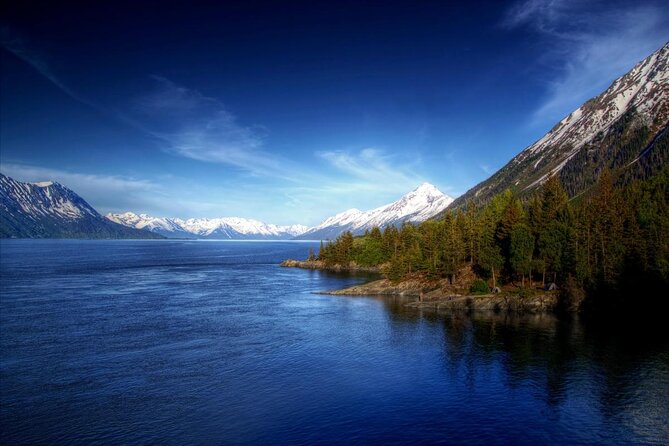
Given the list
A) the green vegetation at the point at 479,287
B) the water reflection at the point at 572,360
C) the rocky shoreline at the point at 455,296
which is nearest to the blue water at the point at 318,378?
the water reflection at the point at 572,360

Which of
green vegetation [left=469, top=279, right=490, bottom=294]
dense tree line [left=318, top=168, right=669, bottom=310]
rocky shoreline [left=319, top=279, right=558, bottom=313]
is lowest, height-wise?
rocky shoreline [left=319, top=279, right=558, bottom=313]

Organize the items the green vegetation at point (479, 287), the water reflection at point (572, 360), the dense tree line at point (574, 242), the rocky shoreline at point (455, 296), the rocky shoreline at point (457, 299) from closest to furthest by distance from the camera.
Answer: the water reflection at point (572, 360)
the dense tree line at point (574, 242)
the rocky shoreline at point (457, 299)
the rocky shoreline at point (455, 296)
the green vegetation at point (479, 287)

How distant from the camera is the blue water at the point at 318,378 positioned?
1805 inches

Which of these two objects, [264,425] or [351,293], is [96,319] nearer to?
[264,425]

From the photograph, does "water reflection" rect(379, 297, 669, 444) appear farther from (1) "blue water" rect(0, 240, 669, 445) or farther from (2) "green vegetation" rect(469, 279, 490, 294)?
(2) "green vegetation" rect(469, 279, 490, 294)

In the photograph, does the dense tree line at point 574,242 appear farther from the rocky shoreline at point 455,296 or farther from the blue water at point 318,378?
the blue water at point 318,378

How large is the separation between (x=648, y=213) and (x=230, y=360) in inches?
4279

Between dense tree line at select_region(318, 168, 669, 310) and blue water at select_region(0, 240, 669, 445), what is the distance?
62.5 feet

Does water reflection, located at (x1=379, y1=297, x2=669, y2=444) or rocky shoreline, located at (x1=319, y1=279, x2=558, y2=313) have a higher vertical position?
rocky shoreline, located at (x1=319, y1=279, x2=558, y2=313)

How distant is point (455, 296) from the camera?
121m

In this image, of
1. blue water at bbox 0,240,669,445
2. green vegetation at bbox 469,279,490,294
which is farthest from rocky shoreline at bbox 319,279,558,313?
blue water at bbox 0,240,669,445

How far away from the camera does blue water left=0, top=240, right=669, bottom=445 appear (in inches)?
1805

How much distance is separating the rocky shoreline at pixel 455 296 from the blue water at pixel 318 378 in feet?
31.7

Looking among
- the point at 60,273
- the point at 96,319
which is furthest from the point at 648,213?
the point at 60,273
